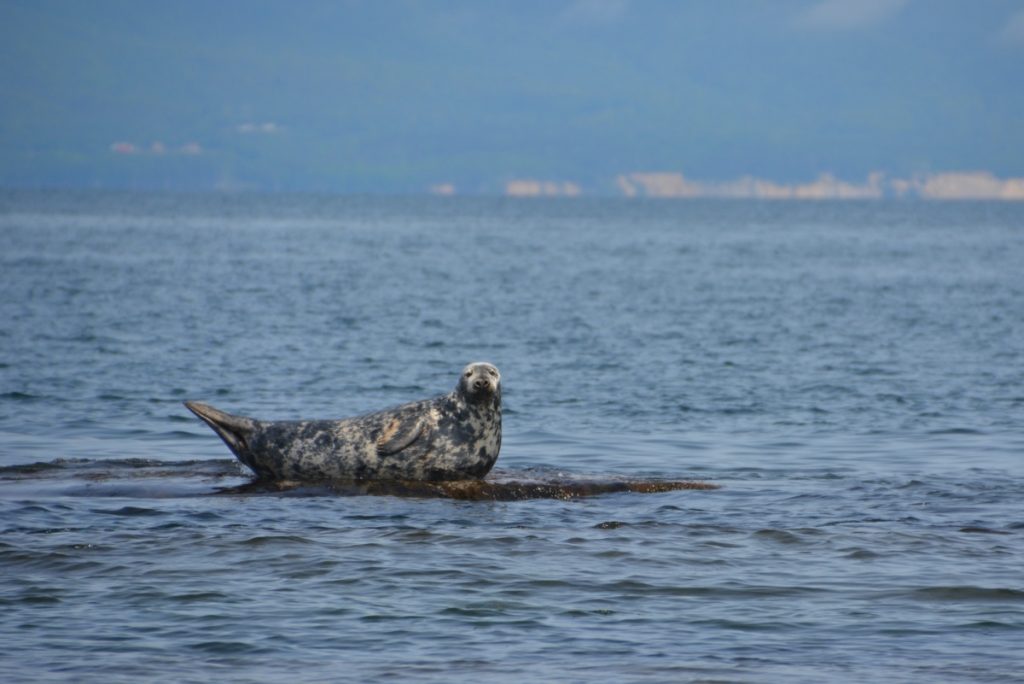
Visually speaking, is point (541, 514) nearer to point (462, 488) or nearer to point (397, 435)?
point (462, 488)

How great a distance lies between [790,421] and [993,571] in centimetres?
1059

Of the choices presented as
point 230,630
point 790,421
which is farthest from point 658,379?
point 230,630

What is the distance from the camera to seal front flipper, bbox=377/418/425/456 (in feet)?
48.4

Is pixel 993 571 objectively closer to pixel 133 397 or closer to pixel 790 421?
pixel 790 421

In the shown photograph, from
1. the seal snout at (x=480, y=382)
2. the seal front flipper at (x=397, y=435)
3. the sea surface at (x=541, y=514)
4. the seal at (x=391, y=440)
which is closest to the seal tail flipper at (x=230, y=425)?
the seal at (x=391, y=440)

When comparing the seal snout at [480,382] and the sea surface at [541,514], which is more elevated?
the seal snout at [480,382]

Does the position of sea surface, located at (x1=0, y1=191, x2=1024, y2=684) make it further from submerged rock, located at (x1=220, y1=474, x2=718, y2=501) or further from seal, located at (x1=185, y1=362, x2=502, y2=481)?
seal, located at (x1=185, y1=362, x2=502, y2=481)

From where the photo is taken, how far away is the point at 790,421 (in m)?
22.8

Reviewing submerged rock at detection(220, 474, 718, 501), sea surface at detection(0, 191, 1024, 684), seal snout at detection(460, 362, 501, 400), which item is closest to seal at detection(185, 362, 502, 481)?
seal snout at detection(460, 362, 501, 400)

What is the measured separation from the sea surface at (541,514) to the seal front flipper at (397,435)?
1.99ft

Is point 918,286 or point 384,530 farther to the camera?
point 918,286

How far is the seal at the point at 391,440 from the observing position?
586 inches

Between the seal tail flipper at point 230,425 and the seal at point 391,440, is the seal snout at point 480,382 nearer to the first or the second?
the seal at point 391,440

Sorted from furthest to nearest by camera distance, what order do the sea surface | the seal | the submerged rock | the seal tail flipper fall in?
the seal tail flipper → the seal → the submerged rock → the sea surface
